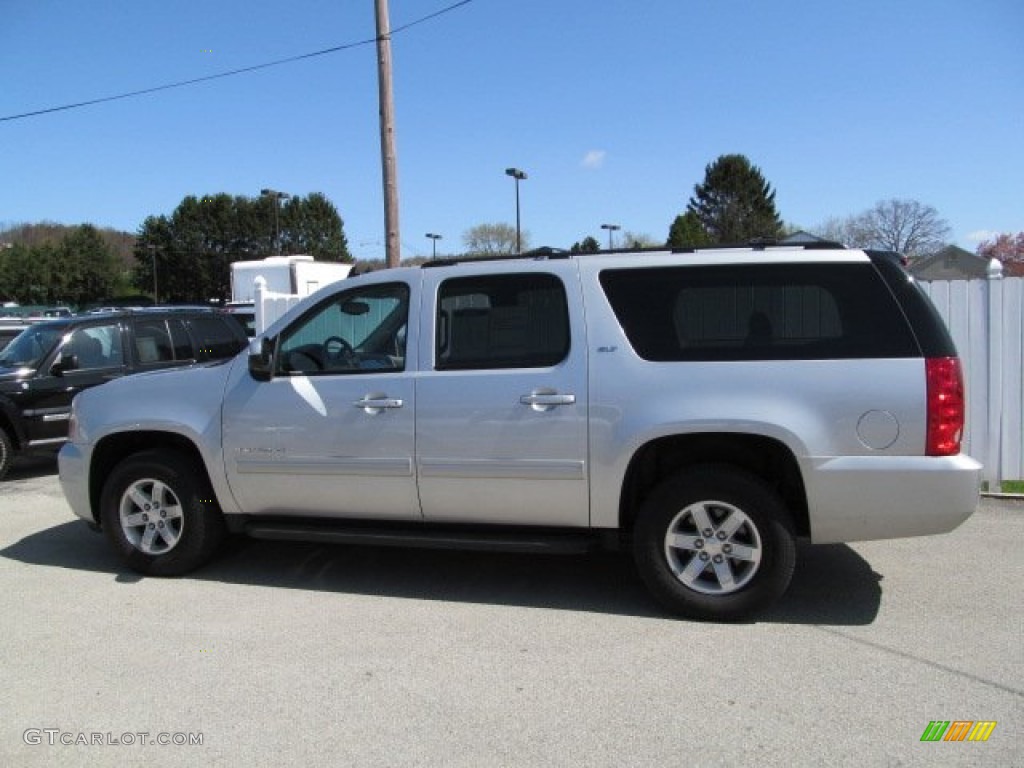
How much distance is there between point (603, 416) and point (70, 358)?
23.4ft

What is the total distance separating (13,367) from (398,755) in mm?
7859

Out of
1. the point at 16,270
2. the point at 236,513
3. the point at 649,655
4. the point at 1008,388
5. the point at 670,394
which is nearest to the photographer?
the point at 649,655

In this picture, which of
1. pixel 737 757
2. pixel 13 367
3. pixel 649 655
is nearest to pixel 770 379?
pixel 649 655

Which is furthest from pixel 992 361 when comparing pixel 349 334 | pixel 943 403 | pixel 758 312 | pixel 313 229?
pixel 313 229

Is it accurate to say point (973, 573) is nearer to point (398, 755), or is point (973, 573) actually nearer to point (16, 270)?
point (398, 755)

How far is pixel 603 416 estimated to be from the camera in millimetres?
4250

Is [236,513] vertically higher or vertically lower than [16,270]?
lower

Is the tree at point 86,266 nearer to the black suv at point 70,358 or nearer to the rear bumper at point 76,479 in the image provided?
the black suv at point 70,358

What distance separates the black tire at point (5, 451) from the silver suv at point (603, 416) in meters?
4.58

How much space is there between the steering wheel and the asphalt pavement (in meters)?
1.43

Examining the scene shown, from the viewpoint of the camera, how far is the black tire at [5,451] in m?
8.59

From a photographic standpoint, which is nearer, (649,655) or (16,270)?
(649,655)

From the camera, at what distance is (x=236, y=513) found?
5.09 metres

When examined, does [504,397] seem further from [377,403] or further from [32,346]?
[32,346]
